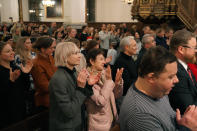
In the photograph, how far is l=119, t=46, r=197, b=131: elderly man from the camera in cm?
129

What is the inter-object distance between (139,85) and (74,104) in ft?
2.69

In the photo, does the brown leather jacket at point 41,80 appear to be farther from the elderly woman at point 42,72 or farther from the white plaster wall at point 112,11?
the white plaster wall at point 112,11

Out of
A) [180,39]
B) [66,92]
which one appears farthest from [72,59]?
[180,39]

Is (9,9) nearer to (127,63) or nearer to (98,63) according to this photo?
(127,63)

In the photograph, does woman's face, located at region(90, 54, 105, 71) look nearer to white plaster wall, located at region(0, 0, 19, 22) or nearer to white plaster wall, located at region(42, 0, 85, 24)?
white plaster wall, located at region(42, 0, 85, 24)

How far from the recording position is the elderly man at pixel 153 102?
4.25ft

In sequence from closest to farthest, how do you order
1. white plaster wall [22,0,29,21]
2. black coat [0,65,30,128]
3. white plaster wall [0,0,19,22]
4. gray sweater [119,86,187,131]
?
gray sweater [119,86,187,131] → black coat [0,65,30,128] → white plaster wall [0,0,19,22] → white plaster wall [22,0,29,21]

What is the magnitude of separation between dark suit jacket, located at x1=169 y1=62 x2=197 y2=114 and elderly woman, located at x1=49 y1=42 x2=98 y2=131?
86 cm

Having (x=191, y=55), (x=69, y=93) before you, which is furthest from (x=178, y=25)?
(x=69, y=93)

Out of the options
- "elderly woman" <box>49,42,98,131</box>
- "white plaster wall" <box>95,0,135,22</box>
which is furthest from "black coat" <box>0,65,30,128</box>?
"white plaster wall" <box>95,0,135,22</box>

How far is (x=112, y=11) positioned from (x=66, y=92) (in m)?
15.9

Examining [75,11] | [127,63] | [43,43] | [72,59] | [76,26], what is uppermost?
[75,11]

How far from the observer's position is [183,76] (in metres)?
1.94

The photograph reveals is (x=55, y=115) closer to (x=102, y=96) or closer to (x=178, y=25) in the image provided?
(x=102, y=96)
